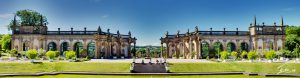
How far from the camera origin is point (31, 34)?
69812 mm

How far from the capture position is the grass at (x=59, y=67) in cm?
4366

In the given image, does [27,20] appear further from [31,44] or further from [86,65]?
[86,65]

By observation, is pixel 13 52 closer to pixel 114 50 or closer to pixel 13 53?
pixel 13 53

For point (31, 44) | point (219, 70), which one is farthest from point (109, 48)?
point (219, 70)

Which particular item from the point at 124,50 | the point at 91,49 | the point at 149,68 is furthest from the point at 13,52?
the point at 149,68

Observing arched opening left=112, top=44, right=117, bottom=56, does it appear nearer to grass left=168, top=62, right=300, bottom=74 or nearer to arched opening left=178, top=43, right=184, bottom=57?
arched opening left=178, top=43, right=184, bottom=57

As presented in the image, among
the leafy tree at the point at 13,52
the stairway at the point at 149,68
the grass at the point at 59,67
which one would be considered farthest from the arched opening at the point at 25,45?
the stairway at the point at 149,68

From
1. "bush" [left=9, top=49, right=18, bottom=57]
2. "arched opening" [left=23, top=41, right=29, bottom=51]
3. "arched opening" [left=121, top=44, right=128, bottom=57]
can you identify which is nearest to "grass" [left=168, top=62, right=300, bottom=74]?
"bush" [left=9, top=49, right=18, bottom=57]

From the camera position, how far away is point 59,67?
46312 mm

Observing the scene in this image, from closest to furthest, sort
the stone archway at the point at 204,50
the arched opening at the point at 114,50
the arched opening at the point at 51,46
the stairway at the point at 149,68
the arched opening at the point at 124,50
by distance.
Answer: the stairway at the point at 149,68
the stone archway at the point at 204,50
the arched opening at the point at 51,46
the arched opening at the point at 114,50
the arched opening at the point at 124,50

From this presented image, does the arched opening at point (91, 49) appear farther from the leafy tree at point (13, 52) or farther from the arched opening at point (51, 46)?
the leafy tree at point (13, 52)

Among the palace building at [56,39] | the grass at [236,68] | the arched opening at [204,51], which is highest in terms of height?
the palace building at [56,39]

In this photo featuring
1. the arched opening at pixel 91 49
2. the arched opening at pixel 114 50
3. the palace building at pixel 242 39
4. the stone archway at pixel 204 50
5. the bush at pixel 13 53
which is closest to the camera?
the bush at pixel 13 53

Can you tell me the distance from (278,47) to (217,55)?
10444mm
